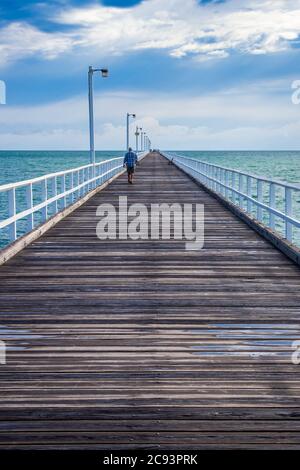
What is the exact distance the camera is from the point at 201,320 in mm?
7102

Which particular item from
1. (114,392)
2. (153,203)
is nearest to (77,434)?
(114,392)

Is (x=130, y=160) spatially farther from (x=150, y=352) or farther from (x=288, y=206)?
(x=150, y=352)

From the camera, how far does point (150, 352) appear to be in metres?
5.98

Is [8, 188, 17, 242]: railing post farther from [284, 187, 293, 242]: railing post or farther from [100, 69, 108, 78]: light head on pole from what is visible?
[100, 69, 108, 78]: light head on pole

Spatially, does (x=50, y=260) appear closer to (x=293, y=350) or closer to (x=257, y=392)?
(x=293, y=350)

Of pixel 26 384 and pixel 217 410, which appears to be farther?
pixel 26 384

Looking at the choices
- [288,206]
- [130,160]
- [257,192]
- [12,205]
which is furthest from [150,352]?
[130,160]

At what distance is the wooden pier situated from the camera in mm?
4434

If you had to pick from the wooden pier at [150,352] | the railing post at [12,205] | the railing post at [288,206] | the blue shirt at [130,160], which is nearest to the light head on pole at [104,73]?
the blue shirt at [130,160]

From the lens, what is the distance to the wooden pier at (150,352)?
443cm

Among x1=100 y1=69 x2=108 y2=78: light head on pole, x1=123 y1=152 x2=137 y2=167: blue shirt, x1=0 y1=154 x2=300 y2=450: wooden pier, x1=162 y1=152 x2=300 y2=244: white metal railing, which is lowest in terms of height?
x1=0 y1=154 x2=300 y2=450: wooden pier

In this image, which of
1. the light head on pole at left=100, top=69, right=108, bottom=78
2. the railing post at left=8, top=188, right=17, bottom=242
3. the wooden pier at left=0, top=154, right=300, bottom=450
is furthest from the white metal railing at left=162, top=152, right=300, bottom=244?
the light head on pole at left=100, top=69, right=108, bottom=78
